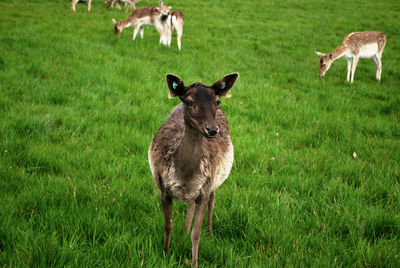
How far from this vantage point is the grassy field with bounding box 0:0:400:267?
97.0 inches

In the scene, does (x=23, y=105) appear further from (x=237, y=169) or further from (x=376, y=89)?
(x=376, y=89)

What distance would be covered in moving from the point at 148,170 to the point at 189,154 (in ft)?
5.26

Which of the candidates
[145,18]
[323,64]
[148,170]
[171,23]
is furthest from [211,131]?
[145,18]

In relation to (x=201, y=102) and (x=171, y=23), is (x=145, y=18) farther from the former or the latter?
(x=201, y=102)

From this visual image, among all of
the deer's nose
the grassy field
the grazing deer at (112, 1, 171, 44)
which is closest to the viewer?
the deer's nose

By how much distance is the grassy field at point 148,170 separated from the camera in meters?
2.46

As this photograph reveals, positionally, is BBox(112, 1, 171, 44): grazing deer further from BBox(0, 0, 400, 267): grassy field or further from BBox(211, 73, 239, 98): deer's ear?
BBox(211, 73, 239, 98): deer's ear

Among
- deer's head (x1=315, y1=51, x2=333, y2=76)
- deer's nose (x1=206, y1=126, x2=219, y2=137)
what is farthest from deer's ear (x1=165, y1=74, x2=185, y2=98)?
deer's head (x1=315, y1=51, x2=333, y2=76)

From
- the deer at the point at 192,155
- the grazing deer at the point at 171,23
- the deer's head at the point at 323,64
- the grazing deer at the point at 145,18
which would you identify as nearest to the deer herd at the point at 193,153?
the deer at the point at 192,155

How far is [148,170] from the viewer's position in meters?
3.70

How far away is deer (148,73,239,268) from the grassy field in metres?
0.46

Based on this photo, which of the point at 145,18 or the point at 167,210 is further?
the point at 145,18

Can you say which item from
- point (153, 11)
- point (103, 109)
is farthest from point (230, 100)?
point (153, 11)

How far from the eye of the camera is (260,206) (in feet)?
10.2
